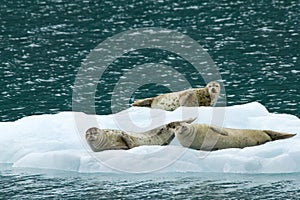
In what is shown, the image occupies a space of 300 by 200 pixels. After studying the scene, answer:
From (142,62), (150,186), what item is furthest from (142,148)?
(142,62)

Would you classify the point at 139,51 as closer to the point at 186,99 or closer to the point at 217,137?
the point at 186,99

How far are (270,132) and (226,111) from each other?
1184mm

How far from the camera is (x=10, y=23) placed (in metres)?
35.2

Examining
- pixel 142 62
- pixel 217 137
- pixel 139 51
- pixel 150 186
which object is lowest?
pixel 150 186

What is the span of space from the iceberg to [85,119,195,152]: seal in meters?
0.17

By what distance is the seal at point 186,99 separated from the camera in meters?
20.5

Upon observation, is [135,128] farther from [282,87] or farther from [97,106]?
[282,87]

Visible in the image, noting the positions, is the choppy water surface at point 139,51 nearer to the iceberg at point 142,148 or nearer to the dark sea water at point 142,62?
the dark sea water at point 142,62

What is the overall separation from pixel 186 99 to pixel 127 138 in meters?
2.47

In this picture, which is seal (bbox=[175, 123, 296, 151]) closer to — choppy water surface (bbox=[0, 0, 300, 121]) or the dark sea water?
the dark sea water

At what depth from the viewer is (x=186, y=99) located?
20.5 meters

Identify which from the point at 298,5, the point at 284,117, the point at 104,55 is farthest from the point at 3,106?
the point at 298,5

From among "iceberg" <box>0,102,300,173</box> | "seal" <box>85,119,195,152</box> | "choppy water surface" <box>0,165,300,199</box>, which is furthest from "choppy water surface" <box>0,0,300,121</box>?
"choppy water surface" <box>0,165,300,199</box>

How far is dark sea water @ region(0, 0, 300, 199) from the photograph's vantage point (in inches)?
670
